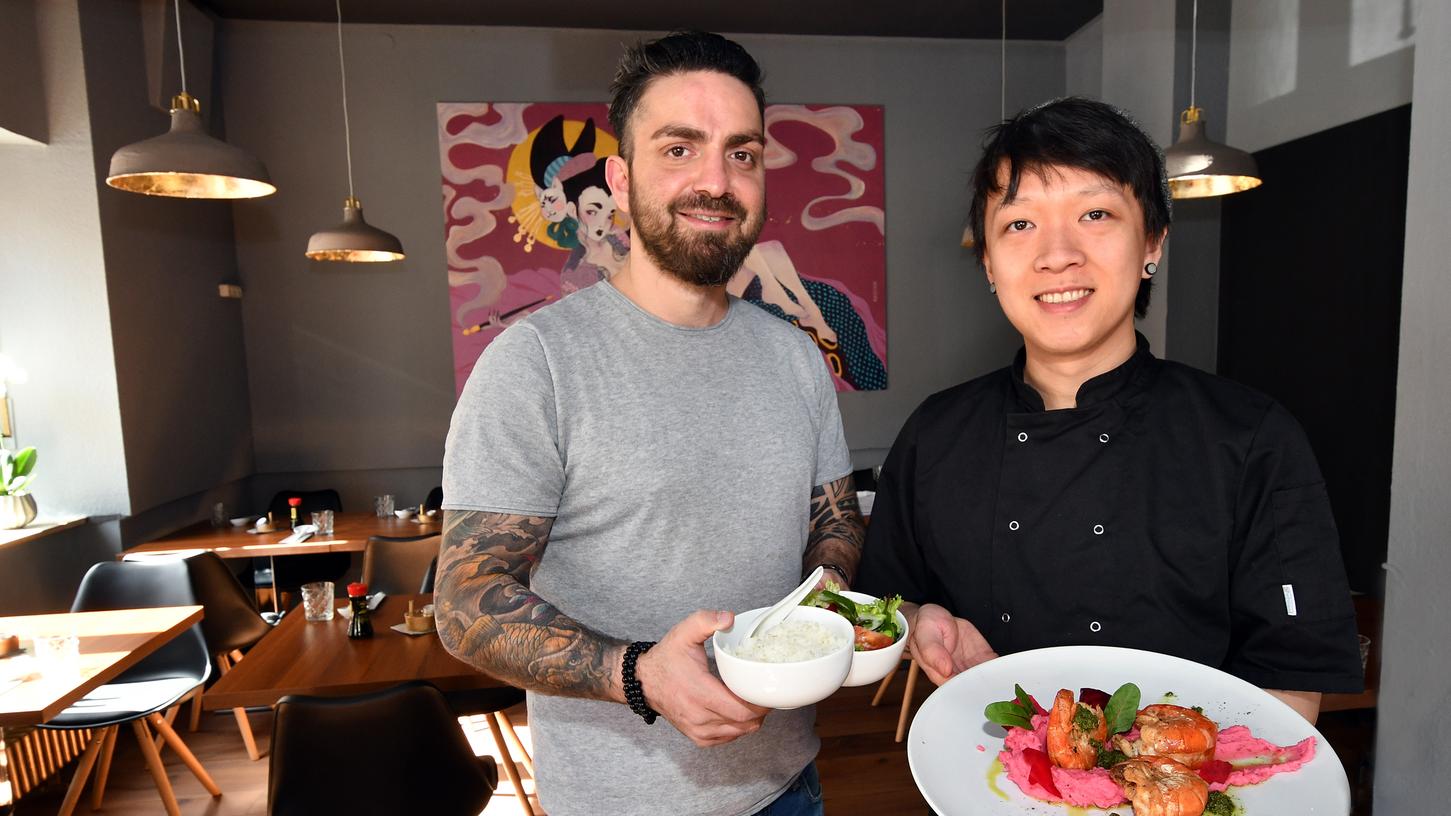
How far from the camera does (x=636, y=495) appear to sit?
1.26m

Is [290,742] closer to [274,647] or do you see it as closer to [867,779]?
[274,647]

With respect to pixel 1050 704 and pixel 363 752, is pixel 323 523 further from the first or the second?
pixel 1050 704

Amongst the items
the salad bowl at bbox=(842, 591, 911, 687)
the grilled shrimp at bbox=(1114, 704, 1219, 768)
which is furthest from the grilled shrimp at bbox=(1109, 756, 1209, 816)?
the salad bowl at bbox=(842, 591, 911, 687)

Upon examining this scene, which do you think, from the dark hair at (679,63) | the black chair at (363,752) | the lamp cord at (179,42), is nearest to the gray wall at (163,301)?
the lamp cord at (179,42)

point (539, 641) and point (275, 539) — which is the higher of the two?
point (539, 641)

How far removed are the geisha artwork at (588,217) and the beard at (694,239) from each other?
406cm

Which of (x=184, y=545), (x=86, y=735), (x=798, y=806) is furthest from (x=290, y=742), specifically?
(x=184, y=545)

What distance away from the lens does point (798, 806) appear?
142 centimetres

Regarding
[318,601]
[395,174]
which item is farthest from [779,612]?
[395,174]

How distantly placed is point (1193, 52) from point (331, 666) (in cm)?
487

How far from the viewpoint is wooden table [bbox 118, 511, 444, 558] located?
160 inches

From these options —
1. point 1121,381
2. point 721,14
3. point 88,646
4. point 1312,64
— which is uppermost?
point 721,14

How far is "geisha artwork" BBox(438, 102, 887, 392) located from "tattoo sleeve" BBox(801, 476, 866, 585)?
4.08m

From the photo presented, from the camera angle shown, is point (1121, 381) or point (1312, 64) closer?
point (1121, 381)
